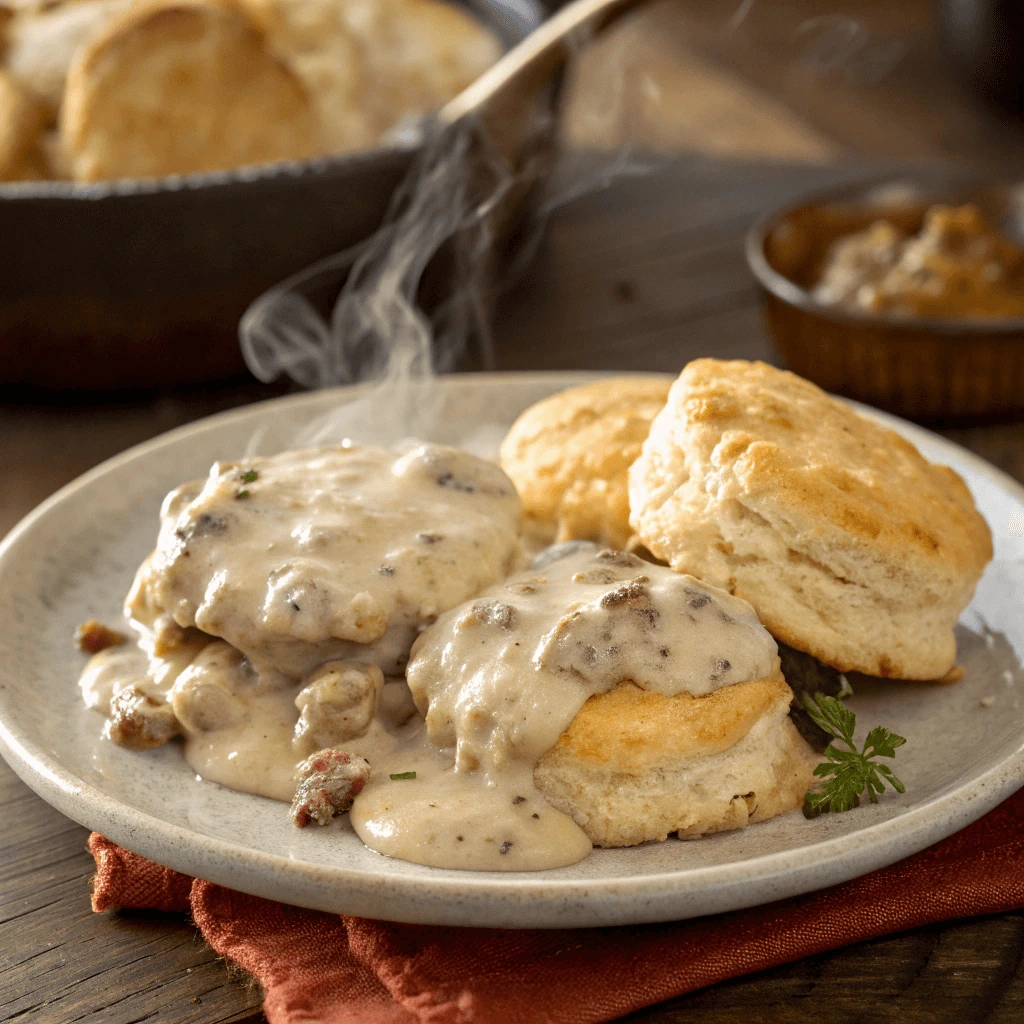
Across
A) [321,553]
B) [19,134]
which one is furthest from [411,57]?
[321,553]

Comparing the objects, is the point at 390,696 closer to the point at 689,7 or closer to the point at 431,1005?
the point at 431,1005

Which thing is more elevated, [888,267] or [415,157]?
[415,157]

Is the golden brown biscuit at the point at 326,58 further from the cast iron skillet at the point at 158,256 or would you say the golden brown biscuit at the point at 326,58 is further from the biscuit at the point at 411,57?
the cast iron skillet at the point at 158,256

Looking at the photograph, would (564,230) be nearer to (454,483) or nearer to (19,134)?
(19,134)

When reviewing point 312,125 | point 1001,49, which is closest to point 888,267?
point 312,125

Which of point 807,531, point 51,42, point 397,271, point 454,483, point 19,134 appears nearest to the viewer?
point 807,531

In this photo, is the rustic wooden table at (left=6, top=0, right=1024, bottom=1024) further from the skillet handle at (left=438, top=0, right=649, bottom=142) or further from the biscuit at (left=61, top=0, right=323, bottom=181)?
the biscuit at (left=61, top=0, right=323, bottom=181)

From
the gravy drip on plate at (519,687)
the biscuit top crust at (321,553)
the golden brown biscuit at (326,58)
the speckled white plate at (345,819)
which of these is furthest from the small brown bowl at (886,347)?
the gravy drip on plate at (519,687)
